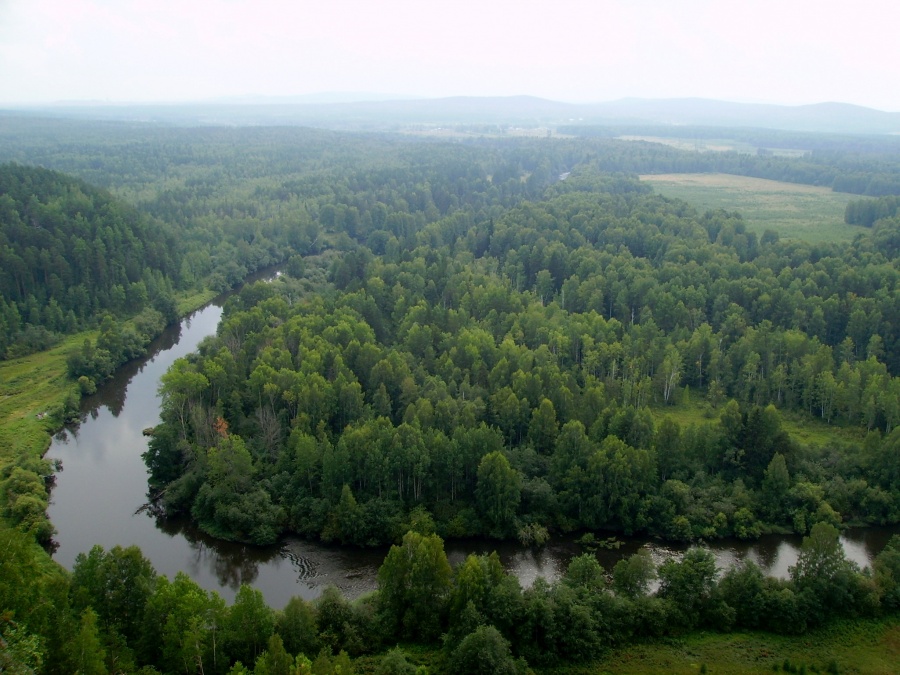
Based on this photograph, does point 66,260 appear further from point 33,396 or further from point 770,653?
point 770,653

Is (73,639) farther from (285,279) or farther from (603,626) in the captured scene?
(285,279)

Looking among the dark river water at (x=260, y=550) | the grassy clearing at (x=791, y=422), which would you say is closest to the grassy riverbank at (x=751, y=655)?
the dark river water at (x=260, y=550)

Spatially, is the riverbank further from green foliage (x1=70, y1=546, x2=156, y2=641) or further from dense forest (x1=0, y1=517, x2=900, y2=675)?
green foliage (x1=70, y1=546, x2=156, y2=641)

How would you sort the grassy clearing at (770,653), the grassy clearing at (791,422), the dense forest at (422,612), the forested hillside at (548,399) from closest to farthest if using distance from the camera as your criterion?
the dense forest at (422,612)
the grassy clearing at (770,653)
the forested hillside at (548,399)
the grassy clearing at (791,422)

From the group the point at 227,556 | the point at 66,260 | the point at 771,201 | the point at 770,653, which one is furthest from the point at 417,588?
the point at 771,201

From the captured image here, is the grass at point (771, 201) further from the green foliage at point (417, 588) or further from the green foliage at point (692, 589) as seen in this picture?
the green foliage at point (417, 588)

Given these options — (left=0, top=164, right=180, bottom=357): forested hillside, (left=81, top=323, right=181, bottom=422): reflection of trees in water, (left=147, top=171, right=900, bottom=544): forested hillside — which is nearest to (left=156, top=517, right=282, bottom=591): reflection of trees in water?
(left=147, top=171, right=900, bottom=544): forested hillside
